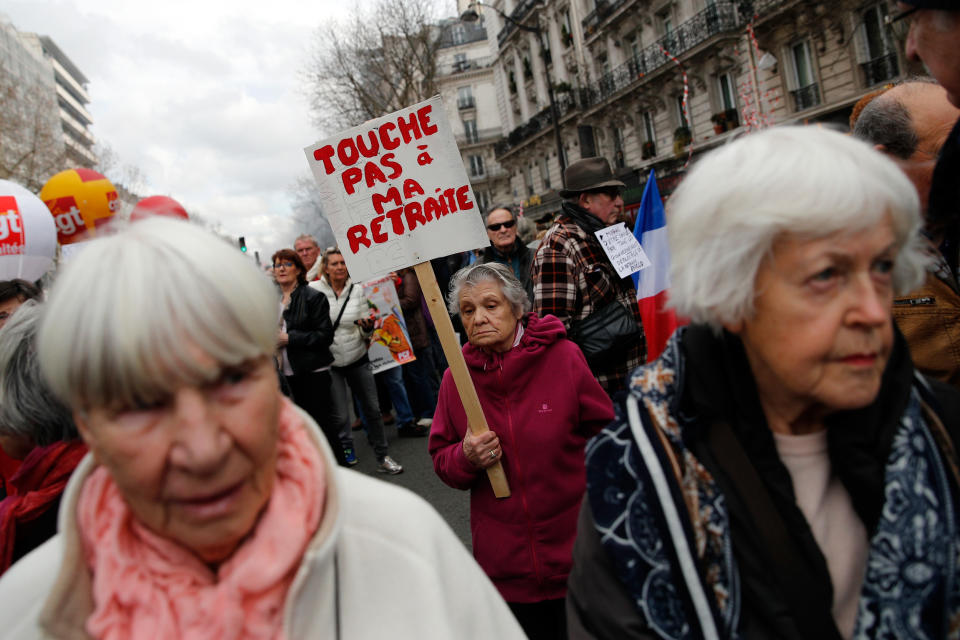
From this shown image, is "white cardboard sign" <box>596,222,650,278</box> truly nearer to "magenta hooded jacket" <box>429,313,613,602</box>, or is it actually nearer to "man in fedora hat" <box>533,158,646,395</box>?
"man in fedora hat" <box>533,158,646,395</box>

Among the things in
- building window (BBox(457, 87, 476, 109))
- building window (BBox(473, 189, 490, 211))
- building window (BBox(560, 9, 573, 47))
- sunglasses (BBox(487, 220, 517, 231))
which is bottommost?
sunglasses (BBox(487, 220, 517, 231))

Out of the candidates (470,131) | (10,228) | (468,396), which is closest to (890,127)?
(468,396)

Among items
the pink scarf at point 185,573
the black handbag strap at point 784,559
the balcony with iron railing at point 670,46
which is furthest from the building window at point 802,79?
the pink scarf at point 185,573

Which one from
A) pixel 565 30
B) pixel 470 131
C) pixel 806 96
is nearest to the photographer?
pixel 806 96

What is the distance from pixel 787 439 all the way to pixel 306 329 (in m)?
4.78

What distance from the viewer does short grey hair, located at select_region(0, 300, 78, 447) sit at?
75.9 inches

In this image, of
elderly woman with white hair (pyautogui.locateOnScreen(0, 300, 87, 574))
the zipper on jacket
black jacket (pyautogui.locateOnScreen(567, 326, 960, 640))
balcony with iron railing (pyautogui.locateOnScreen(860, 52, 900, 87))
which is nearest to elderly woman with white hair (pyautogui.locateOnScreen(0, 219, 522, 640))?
black jacket (pyautogui.locateOnScreen(567, 326, 960, 640))

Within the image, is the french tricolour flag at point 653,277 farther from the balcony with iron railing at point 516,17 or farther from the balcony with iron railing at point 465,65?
the balcony with iron railing at point 465,65

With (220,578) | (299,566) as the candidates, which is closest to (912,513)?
(299,566)

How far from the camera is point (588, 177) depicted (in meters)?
4.09

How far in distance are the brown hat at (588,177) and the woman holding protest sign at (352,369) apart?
110 inches

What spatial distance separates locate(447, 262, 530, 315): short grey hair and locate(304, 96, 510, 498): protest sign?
0.42 ft

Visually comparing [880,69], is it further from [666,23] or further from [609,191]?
[609,191]

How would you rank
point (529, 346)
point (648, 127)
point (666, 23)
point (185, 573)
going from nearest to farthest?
point (185, 573), point (529, 346), point (666, 23), point (648, 127)
